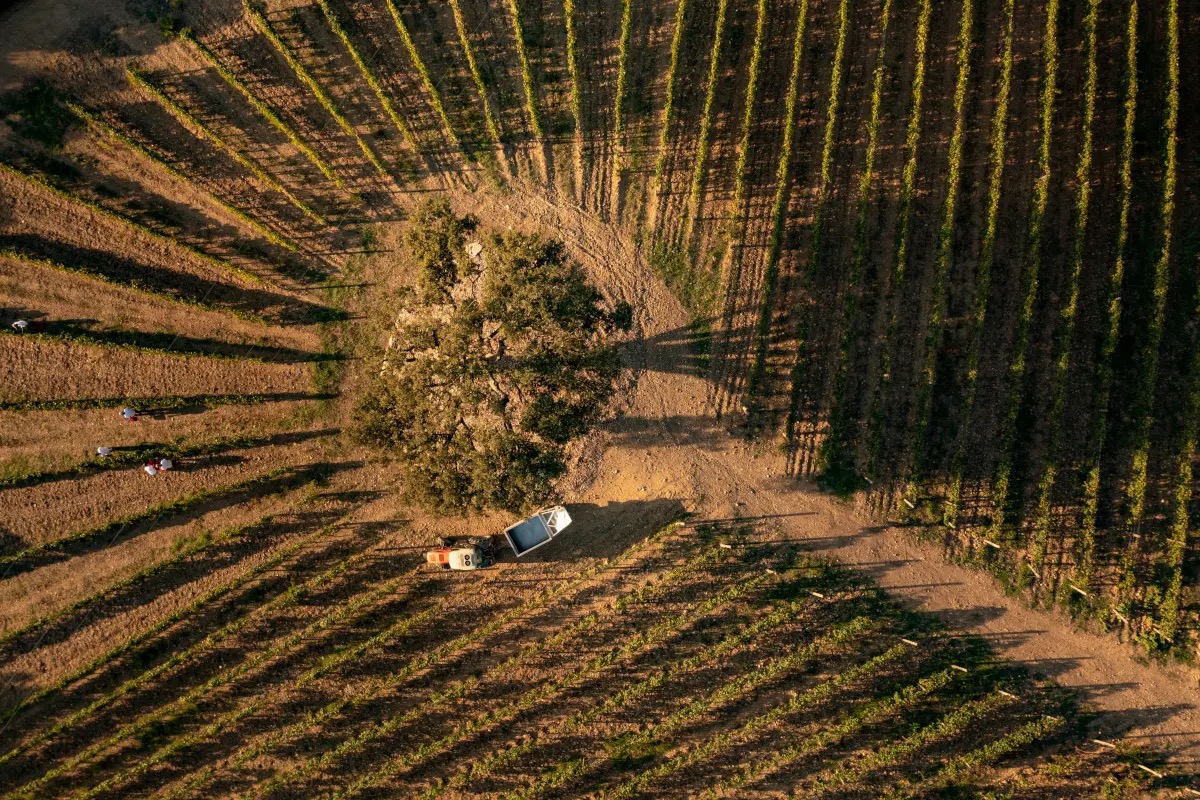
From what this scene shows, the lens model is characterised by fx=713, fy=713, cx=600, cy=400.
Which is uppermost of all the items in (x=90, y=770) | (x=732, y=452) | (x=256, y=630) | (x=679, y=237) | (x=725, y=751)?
(x=679, y=237)

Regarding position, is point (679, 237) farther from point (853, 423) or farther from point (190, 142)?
point (190, 142)

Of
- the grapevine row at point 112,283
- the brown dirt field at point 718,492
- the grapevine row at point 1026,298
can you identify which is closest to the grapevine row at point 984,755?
the brown dirt field at point 718,492

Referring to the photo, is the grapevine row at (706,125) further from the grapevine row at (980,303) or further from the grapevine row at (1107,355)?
the grapevine row at (1107,355)

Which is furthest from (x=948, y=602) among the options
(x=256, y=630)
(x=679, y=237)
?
(x=256, y=630)

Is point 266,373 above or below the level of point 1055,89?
below

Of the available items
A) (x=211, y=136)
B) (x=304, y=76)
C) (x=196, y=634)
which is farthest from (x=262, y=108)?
(x=196, y=634)

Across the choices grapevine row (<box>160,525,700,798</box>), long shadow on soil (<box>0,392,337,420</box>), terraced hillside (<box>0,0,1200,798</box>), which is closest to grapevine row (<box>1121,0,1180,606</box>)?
terraced hillside (<box>0,0,1200,798</box>)

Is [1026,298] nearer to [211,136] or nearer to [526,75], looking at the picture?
[526,75]
